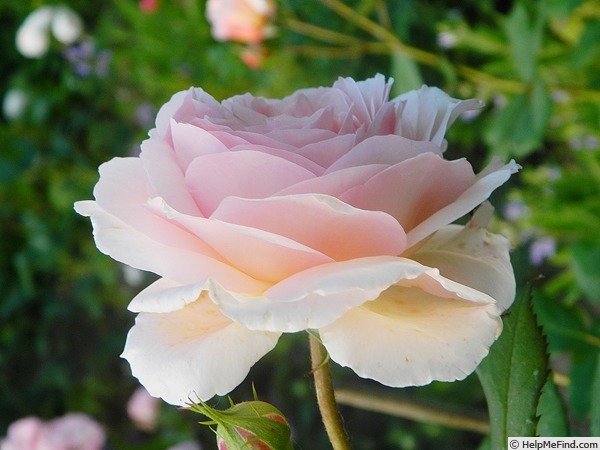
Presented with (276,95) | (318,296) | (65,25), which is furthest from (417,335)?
(65,25)

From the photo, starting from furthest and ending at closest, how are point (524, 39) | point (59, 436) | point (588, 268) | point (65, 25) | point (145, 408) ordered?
point (65, 25) → point (145, 408) → point (59, 436) → point (524, 39) → point (588, 268)

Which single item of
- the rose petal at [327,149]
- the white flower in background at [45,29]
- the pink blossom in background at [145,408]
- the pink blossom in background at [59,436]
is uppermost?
the rose petal at [327,149]

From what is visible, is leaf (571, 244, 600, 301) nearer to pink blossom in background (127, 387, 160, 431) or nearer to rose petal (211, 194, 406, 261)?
rose petal (211, 194, 406, 261)

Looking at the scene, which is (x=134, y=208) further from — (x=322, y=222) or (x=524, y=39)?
(x=524, y=39)

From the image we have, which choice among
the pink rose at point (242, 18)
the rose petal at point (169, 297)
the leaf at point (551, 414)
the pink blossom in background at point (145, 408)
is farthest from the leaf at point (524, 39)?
the pink blossom in background at point (145, 408)

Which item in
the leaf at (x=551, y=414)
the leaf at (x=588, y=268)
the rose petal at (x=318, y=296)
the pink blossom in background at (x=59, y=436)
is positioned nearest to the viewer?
the rose petal at (x=318, y=296)

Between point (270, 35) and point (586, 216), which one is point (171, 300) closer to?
point (586, 216)

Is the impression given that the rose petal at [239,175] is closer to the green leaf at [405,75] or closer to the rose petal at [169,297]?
the rose petal at [169,297]
